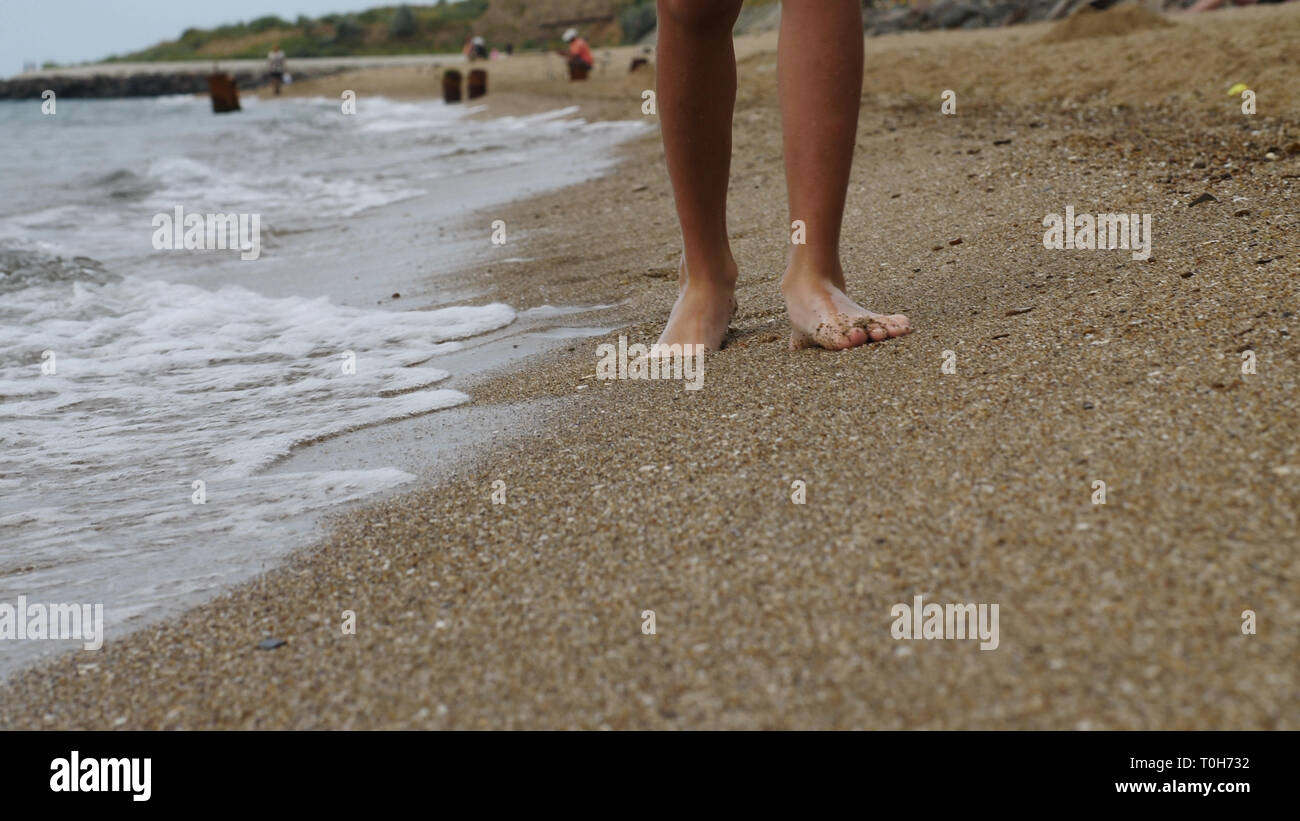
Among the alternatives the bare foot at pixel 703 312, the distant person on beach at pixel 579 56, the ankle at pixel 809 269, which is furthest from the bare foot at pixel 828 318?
the distant person on beach at pixel 579 56

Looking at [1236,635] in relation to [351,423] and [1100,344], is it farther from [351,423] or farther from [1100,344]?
[351,423]

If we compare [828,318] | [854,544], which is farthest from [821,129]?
[854,544]

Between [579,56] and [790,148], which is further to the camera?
[579,56]

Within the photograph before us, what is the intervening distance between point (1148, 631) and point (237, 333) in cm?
334

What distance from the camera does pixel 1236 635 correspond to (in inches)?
46.6

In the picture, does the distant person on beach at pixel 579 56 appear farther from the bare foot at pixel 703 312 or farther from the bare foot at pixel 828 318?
the bare foot at pixel 828 318

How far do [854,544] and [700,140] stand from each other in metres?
1.19

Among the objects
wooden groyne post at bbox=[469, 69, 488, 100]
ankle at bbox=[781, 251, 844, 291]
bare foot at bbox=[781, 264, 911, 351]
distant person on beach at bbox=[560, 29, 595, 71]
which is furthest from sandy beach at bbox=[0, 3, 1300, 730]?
wooden groyne post at bbox=[469, 69, 488, 100]

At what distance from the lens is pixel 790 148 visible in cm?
227

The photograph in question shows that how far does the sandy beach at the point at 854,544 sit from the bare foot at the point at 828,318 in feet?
0.19

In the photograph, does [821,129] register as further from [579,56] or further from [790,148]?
[579,56]

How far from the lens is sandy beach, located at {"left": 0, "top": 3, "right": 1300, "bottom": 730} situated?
3.99ft

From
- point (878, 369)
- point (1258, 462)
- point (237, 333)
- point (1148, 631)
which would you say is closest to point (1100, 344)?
point (878, 369)

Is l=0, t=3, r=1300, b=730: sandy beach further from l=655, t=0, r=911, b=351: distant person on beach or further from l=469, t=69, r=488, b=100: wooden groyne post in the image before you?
l=469, t=69, r=488, b=100: wooden groyne post
